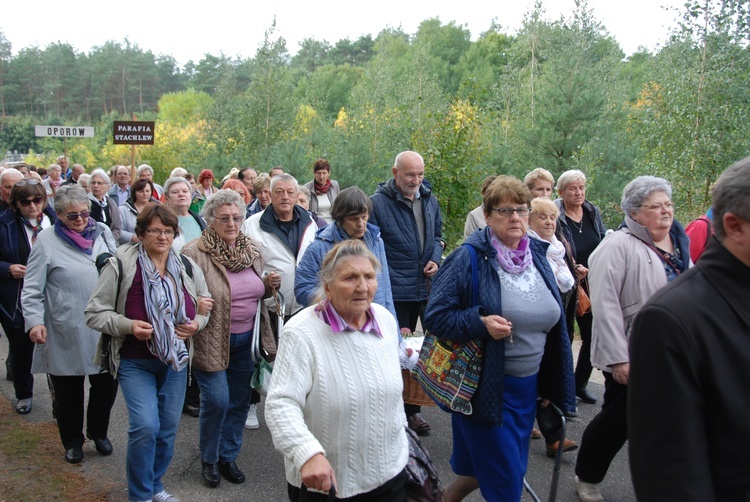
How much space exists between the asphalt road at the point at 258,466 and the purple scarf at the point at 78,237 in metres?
1.62

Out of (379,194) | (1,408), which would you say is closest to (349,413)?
(379,194)

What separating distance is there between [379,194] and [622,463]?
2919 mm

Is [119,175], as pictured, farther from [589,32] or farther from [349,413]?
[589,32]

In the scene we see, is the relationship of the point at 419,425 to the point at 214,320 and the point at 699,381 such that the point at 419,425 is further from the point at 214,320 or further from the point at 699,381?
the point at 699,381

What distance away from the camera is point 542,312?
3420mm

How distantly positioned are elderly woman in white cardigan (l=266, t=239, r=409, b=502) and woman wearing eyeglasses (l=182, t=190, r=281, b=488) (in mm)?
1777

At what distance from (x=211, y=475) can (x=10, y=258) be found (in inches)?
108

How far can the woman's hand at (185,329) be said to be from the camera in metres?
4.05

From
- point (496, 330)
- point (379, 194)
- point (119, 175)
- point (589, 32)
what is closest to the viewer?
point (496, 330)

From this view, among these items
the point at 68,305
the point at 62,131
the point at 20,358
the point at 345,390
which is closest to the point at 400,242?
the point at 68,305

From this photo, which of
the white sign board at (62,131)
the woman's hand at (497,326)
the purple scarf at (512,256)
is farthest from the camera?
the white sign board at (62,131)

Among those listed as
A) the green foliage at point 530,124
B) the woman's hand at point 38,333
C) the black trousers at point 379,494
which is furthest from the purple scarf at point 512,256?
the green foliage at point 530,124

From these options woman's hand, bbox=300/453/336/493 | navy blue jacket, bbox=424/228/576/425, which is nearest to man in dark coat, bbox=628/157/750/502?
woman's hand, bbox=300/453/336/493

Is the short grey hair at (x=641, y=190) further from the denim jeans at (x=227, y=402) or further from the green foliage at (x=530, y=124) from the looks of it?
the green foliage at (x=530, y=124)
